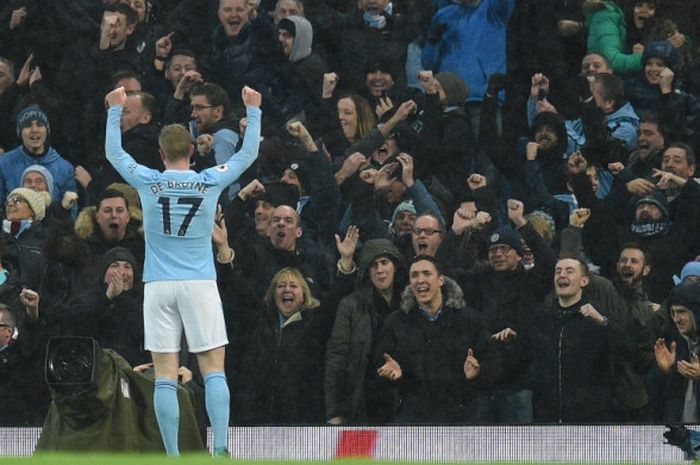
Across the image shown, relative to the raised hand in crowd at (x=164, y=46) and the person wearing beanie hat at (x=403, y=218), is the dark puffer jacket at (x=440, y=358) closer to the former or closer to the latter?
the person wearing beanie hat at (x=403, y=218)

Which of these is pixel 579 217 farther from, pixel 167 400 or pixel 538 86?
pixel 167 400

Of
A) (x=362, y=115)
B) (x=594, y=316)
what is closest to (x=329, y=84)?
(x=362, y=115)

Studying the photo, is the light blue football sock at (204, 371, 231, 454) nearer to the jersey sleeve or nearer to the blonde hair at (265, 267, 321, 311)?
the jersey sleeve

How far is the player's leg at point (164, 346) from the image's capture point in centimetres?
858

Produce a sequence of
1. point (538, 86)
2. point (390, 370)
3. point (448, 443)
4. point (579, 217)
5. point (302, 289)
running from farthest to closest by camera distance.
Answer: point (538, 86)
point (579, 217)
point (302, 289)
point (390, 370)
point (448, 443)

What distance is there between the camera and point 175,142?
849 cm

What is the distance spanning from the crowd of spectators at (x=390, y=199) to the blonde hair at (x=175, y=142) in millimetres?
3905

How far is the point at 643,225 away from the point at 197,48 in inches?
161

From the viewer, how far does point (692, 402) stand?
1187 centimetres

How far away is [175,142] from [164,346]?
1024 mm

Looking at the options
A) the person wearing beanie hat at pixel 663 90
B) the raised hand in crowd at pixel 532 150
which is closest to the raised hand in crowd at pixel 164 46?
the raised hand in crowd at pixel 532 150

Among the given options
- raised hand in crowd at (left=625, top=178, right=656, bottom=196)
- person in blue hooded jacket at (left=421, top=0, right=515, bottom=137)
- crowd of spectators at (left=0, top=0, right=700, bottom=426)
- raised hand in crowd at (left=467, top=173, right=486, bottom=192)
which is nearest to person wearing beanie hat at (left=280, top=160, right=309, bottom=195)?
crowd of spectators at (left=0, top=0, right=700, bottom=426)

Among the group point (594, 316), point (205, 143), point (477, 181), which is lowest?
point (594, 316)

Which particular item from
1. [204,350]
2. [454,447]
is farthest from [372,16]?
[204,350]
